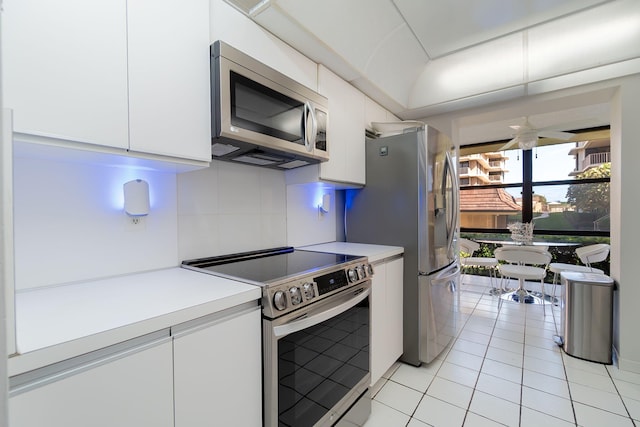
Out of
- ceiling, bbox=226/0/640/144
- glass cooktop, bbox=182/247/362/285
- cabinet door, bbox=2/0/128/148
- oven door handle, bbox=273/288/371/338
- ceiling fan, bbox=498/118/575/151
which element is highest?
ceiling, bbox=226/0/640/144

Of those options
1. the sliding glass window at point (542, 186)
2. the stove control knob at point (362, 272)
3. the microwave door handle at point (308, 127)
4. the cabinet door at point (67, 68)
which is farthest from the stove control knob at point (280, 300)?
the sliding glass window at point (542, 186)

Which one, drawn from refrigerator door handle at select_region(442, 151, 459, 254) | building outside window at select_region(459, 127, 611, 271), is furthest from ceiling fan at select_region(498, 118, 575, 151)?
refrigerator door handle at select_region(442, 151, 459, 254)

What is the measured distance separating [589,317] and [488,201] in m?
3.19

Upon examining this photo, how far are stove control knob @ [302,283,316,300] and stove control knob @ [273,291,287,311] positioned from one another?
120 mm

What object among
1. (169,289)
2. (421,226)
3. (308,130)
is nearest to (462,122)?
(421,226)

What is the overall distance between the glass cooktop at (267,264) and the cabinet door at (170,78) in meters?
0.57

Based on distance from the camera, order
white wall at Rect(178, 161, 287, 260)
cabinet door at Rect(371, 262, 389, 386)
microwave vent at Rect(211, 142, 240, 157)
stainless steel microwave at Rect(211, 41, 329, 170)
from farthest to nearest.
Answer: cabinet door at Rect(371, 262, 389, 386) → white wall at Rect(178, 161, 287, 260) → microwave vent at Rect(211, 142, 240, 157) → stainless steel microwave at Rect(211, 41, 329, 170)

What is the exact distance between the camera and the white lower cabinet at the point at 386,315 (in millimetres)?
1840

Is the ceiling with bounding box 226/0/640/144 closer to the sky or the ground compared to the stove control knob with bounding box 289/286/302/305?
closer to the sky

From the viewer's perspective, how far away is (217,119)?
1.28m

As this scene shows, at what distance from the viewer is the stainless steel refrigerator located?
211 cm

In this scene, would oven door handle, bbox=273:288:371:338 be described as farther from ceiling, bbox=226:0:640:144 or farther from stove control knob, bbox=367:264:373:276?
ceiling, bbox=226:0:640:144

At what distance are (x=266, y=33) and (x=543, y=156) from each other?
5038 millimetres

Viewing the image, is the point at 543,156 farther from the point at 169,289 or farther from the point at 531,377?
the point at 169,289
